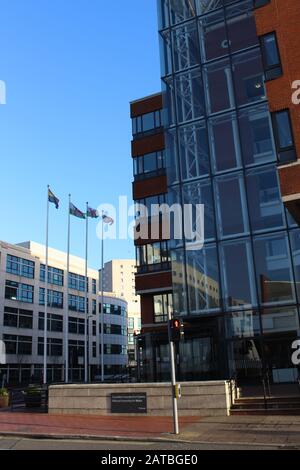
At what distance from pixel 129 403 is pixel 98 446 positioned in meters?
7.01

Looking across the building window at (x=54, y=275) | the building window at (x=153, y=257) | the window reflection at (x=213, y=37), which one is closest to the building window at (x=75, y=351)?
the building window at (x=54, y=275)

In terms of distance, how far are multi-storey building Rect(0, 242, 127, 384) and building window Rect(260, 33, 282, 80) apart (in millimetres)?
52567

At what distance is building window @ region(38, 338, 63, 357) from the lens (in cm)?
8425

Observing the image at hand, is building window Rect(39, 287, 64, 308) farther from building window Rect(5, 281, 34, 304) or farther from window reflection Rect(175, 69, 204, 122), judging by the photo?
window reflection Rect(175, 69, 204, 122)

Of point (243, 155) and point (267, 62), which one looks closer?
point (267, 62)

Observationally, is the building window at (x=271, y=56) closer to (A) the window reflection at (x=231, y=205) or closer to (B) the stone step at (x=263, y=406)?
(A) the window reflection at (x=231, y=205)

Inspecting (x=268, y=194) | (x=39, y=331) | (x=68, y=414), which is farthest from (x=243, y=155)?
(x=39, y=331)

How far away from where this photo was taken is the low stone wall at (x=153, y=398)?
61.0 ft

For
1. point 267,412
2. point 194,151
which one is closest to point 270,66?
point 194,151

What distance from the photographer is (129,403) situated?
20.3m

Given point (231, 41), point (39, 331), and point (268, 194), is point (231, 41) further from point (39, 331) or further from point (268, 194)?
point (39, 331)

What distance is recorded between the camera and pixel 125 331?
366 ft

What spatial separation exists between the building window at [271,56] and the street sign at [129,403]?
13.6 metres

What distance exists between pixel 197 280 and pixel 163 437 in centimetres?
1319
